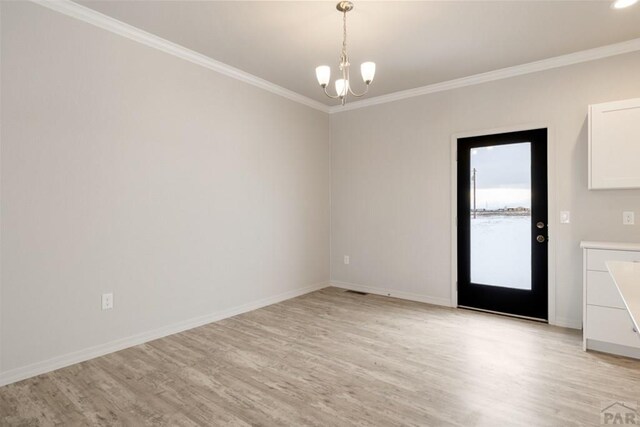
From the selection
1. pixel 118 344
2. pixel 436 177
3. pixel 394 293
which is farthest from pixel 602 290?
pixel 118 344

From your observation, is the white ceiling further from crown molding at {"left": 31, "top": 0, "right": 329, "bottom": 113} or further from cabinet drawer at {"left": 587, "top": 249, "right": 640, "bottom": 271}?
cabinet drawer at {"left": 587, "top": 249, "right": 640, "bottom": 271}

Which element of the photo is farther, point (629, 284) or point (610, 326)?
point (610, 326)

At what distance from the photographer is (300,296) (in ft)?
15.6

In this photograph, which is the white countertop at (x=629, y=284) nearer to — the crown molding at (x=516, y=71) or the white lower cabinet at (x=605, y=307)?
the white lower cabinet at (x=605, y=307)

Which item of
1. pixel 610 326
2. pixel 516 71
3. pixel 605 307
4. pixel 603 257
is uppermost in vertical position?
pixel 516 71

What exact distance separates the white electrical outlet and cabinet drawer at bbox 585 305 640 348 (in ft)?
13.4

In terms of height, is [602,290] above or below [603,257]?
below

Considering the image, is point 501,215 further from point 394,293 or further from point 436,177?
point 394,293

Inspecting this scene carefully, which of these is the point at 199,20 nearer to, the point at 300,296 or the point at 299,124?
the point at 299,124

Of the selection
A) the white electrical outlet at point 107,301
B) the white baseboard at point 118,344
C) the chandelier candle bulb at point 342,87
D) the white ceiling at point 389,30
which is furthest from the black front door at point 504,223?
the white electrical outlet at point 107,301

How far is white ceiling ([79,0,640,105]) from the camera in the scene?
265 cm

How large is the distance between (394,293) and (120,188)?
140 inches

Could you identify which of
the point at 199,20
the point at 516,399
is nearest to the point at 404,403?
the point at 516,399

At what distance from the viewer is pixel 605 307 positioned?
9.44 feet
